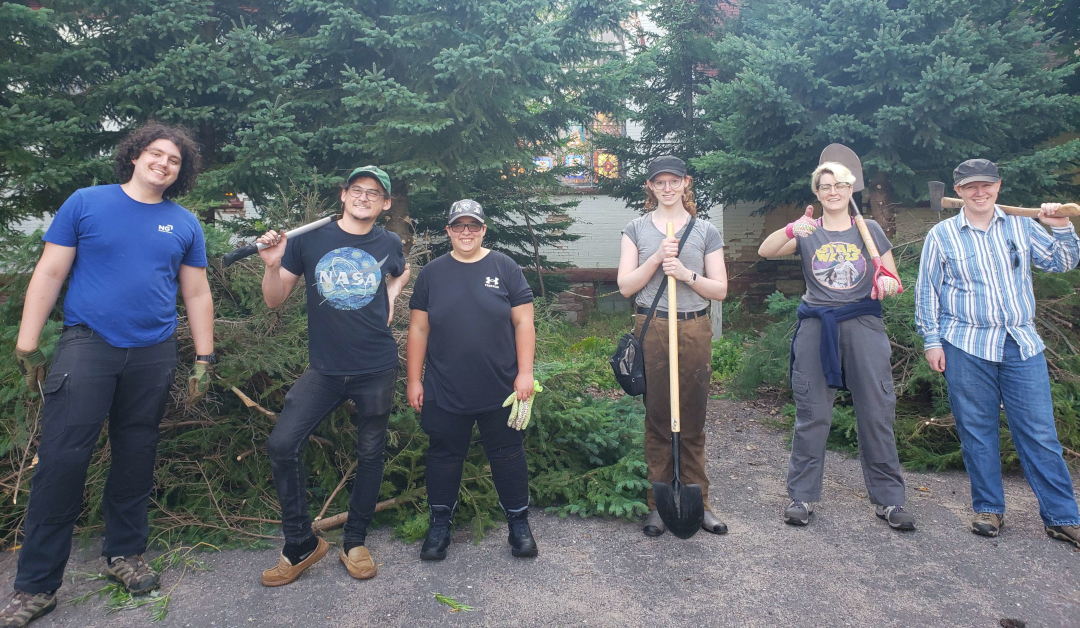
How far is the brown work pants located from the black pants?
779 mm

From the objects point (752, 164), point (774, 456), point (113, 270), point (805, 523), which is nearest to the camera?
point (113, 270)

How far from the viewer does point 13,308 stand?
12.6 ft

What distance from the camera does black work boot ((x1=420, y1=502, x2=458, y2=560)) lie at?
140 inches

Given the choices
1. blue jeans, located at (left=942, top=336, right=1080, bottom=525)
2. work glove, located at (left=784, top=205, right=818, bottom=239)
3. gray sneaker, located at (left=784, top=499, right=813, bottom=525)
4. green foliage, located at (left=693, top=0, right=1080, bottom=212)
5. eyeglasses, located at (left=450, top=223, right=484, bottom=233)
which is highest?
green foliage, located at (left=693, top=0, right=1080, bottom=212)

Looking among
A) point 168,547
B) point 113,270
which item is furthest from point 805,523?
point 113,270

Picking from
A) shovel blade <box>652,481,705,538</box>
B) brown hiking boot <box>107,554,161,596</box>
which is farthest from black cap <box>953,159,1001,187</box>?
brown hiking boot <box>107,554,161,596</box>

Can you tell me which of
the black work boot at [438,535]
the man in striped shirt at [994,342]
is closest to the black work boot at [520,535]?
the black work boot at [438,535]

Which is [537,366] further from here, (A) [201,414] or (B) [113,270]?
(B) [113,270]

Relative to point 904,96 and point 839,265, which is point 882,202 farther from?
point 839,265

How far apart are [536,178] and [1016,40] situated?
16.9 feet

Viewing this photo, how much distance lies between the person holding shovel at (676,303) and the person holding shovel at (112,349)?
2.18 metres

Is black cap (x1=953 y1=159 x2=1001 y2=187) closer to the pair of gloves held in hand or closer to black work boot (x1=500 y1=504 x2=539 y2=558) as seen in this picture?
black work boot (x1=500 y1=504 x2=539 y2=558)

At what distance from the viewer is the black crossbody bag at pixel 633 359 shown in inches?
148

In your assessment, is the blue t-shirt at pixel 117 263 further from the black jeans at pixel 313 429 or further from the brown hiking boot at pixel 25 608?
the brown hiking boot at pixel 25 608
